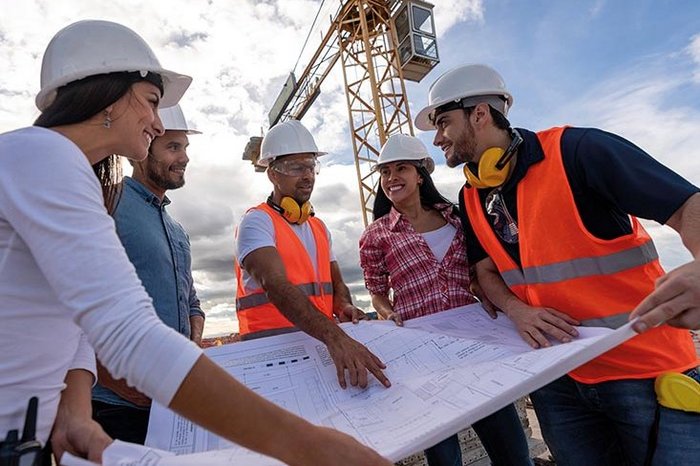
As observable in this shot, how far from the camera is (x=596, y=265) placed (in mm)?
1621

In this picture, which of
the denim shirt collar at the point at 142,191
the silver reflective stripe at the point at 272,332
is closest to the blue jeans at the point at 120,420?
the silver reflective stripe at the point at 272,332

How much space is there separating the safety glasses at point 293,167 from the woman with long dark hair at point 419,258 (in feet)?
1.93

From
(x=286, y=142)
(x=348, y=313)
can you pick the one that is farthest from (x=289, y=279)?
(x=286, y=142)

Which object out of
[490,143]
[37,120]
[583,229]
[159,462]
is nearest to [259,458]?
[159,462]

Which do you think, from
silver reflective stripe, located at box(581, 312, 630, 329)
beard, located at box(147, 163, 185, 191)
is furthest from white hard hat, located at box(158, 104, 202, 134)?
silver reflective stripe, located at box(581, 312, 630, 329)

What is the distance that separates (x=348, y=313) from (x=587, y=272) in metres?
1.34

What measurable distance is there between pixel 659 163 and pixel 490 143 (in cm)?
73

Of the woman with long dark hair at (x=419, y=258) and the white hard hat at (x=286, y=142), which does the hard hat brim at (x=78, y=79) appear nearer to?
the white hard hat at (x=286, y=142)

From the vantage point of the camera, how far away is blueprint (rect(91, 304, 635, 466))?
3.11 feet

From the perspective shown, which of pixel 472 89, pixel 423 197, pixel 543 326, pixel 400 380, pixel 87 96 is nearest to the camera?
pixel 87 96

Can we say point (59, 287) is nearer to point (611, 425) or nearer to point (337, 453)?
point (337, 453)

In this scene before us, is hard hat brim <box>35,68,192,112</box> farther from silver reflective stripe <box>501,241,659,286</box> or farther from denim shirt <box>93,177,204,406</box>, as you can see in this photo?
silver reflective stripe <box>501,241,659,286</box>

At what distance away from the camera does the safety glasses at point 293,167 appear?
2.81 metres

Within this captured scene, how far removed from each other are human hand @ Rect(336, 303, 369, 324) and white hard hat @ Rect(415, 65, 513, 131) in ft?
3.94
